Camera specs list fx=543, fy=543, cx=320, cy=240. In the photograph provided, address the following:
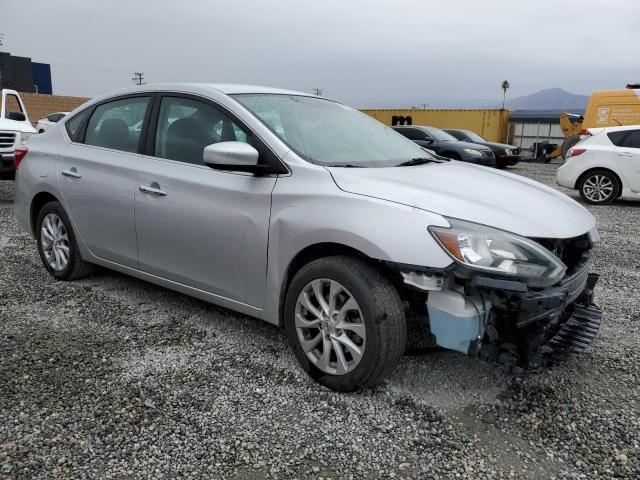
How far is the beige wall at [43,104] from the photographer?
98.2ft

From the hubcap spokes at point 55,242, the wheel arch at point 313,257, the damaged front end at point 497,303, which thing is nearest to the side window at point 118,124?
the hubcap spokes at point 55,242

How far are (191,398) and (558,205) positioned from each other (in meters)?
2.22

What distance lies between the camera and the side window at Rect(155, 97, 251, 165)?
3260mm

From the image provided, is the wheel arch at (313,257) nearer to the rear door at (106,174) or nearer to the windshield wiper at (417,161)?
the windshield wiper at (417,161)

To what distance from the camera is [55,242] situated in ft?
14.5

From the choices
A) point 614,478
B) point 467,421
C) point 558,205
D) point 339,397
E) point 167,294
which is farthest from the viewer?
point 167,294

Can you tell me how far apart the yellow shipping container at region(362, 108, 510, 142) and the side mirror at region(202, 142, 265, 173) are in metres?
22.4

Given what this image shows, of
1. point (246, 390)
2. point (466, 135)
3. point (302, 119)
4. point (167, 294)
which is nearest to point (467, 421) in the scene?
point (246, 390)

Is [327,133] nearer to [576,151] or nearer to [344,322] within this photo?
[344,322]

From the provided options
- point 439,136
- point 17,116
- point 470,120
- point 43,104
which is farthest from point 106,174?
point 43,104

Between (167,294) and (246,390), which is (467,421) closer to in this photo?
(246,390)

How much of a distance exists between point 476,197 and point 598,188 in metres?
8.31

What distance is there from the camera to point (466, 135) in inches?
717

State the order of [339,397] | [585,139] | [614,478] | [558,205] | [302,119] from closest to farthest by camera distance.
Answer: [614,478] < [339,397] < [558,205] < [302,119] < [585,139]
